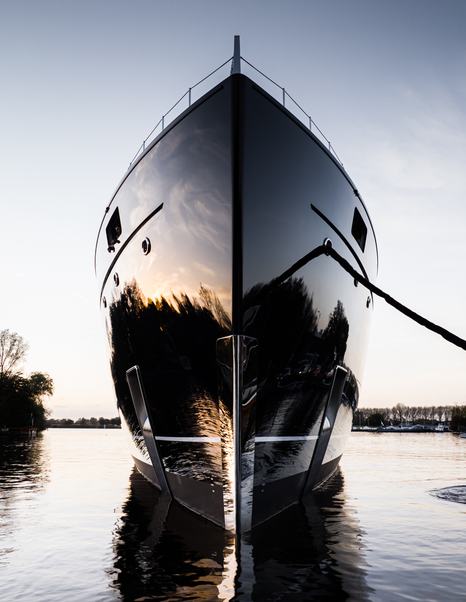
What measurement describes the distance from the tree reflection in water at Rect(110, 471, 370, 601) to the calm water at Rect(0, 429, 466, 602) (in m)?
0.02

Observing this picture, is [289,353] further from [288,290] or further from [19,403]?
[19,403]

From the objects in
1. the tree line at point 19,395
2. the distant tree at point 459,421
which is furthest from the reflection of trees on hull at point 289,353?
the distant tree at point 459,421

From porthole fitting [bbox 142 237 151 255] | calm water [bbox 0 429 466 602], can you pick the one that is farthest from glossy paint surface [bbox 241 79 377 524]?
porthole fitting [bbox 142 237 151 255]

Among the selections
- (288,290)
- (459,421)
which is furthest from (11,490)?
(459,421)

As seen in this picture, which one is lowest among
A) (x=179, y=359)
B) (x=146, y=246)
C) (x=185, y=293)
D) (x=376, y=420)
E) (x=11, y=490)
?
(x=376, y=420)

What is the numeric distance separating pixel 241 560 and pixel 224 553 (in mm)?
316

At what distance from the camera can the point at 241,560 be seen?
17.2 ft

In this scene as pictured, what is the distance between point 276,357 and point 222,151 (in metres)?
2.55

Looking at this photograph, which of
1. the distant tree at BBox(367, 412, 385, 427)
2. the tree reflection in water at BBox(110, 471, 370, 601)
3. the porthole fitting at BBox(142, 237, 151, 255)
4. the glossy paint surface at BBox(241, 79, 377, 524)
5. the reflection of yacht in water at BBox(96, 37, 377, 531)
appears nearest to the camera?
the tree reflection in water at BBox(110, 471, 370, 601)

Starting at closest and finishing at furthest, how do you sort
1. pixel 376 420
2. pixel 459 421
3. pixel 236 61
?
pixel 236 61, pixel 459 421, pixel 376 420

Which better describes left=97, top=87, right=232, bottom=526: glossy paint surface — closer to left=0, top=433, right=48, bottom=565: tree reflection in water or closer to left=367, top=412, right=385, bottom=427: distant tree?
left=0, top=433, right=48, bottom=565: tree reflection in water

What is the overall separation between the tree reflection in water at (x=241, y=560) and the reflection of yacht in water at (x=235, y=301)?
12.6 inches

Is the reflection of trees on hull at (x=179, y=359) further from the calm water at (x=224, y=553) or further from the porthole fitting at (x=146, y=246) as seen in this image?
the calm water at (x=224, y=553)

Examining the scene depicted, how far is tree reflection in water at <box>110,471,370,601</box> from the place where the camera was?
4.45 meters
